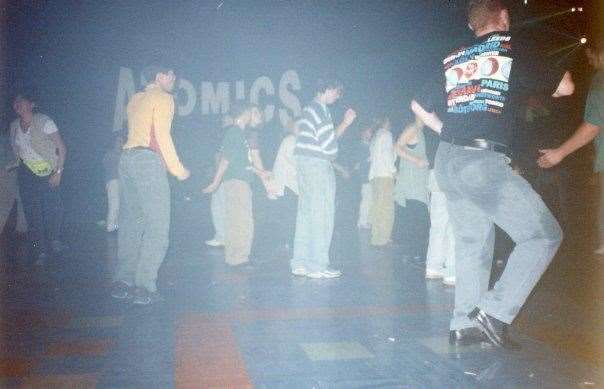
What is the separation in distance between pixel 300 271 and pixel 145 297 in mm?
1754

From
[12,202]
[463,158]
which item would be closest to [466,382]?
[463,158]

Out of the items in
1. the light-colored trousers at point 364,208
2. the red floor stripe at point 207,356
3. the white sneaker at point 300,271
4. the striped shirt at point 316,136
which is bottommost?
the red floor stripe at point 207,356

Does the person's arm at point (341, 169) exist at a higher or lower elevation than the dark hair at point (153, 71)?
lower

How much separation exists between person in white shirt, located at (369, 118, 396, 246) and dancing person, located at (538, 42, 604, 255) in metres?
2.40

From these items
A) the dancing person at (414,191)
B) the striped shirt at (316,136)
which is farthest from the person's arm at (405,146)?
the striped shirt at (316,136)

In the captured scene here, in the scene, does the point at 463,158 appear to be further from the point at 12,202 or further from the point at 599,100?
the point at 12,202

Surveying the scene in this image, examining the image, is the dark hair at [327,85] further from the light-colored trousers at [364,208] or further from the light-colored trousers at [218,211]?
the light-colored trousers at [364,208]

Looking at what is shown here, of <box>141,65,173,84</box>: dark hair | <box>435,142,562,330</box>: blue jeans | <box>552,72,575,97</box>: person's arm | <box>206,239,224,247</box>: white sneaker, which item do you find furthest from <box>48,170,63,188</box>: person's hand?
<box>552,72,575,97</box>: person's arm

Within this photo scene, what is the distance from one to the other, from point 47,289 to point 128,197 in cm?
123

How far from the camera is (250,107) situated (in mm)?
6016

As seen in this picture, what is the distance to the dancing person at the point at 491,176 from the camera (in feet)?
10.0

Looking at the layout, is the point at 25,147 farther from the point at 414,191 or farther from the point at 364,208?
the point at 364,208

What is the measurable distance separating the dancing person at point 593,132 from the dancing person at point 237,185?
3.17 metres

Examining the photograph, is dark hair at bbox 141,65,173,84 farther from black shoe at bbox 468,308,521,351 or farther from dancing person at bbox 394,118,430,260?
black shoe at bbox 468,308,521,351
